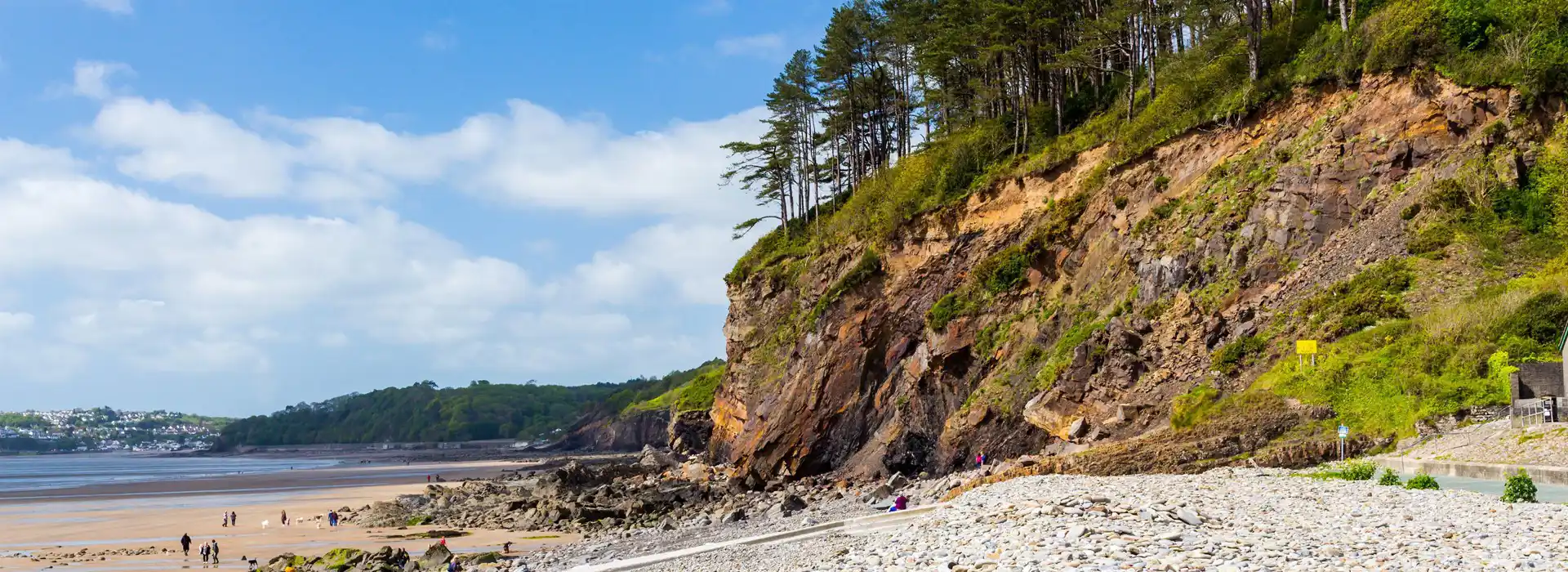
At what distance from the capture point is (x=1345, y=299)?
98.6 ft

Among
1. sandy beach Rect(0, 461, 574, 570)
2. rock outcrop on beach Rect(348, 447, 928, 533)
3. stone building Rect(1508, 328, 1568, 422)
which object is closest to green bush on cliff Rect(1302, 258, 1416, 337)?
stone building Rect(1508, 328, 1568, 422)

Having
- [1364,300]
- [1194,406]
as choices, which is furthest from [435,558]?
[1364,300]

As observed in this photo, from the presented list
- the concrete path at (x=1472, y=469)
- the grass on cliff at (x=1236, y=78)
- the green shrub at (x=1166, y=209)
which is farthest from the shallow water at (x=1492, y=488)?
the green shrub at (x=1166, y=209)

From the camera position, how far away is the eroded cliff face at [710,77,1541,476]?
32344mm

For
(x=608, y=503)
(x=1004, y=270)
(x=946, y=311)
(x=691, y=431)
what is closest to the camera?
(x=1004, y=270)

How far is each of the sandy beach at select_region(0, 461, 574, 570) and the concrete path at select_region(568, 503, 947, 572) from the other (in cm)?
1001

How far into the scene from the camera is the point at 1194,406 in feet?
97.8

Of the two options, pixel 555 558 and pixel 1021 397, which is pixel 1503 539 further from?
pixel 1021 397

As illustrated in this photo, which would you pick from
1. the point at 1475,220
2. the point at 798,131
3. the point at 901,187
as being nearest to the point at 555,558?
the point at 1475,220

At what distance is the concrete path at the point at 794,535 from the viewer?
23875mm

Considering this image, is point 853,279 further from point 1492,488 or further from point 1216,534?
point 1216,534

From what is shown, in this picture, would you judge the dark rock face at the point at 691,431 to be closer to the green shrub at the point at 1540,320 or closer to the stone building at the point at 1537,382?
the green shrub at the point at 1540,320

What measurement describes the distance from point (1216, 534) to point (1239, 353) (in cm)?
1919

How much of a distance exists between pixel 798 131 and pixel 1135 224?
3753cm
